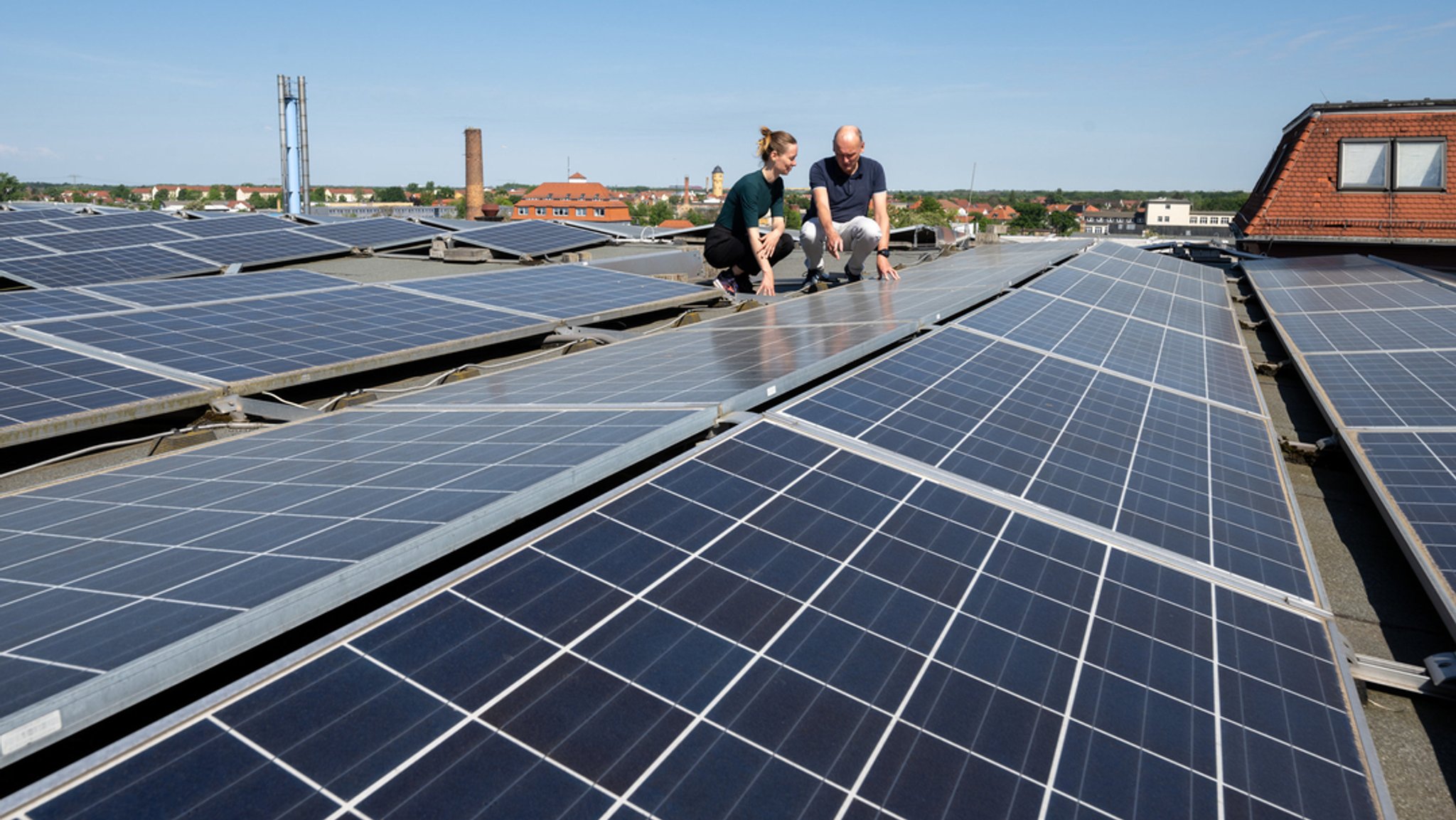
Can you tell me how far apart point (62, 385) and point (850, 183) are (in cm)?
919

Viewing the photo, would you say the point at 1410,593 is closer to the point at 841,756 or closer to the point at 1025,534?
the point at 1025,534

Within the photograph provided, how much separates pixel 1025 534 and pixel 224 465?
395 centimetres

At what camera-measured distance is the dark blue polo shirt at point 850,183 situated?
41.9 ft

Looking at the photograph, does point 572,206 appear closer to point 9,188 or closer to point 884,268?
point 9,188

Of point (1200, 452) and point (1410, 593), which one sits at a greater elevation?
point (1200, 452)

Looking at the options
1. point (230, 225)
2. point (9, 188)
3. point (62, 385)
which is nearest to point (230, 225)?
point (230, 225)

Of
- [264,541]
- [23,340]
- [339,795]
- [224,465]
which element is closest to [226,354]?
[23,340]

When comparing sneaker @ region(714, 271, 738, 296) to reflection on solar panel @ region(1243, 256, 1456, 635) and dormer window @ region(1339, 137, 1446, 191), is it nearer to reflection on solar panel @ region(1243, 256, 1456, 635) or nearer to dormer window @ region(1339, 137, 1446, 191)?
reflection on solar panel @ region(1243, 256, 1456, 635)

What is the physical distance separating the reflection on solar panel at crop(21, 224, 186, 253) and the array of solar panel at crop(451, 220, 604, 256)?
265 inches

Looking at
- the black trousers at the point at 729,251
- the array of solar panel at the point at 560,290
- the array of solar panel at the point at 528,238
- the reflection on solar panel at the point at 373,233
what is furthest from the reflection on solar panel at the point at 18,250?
the black trousers at the point at 729,251

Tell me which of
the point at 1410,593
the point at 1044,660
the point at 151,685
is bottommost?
the point at 1410,593

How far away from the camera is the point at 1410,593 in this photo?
4.90 meters

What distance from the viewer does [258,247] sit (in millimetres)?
20625

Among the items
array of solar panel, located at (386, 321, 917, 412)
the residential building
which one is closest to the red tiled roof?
array of solar panel, located at (386, 321, 917, 412)
